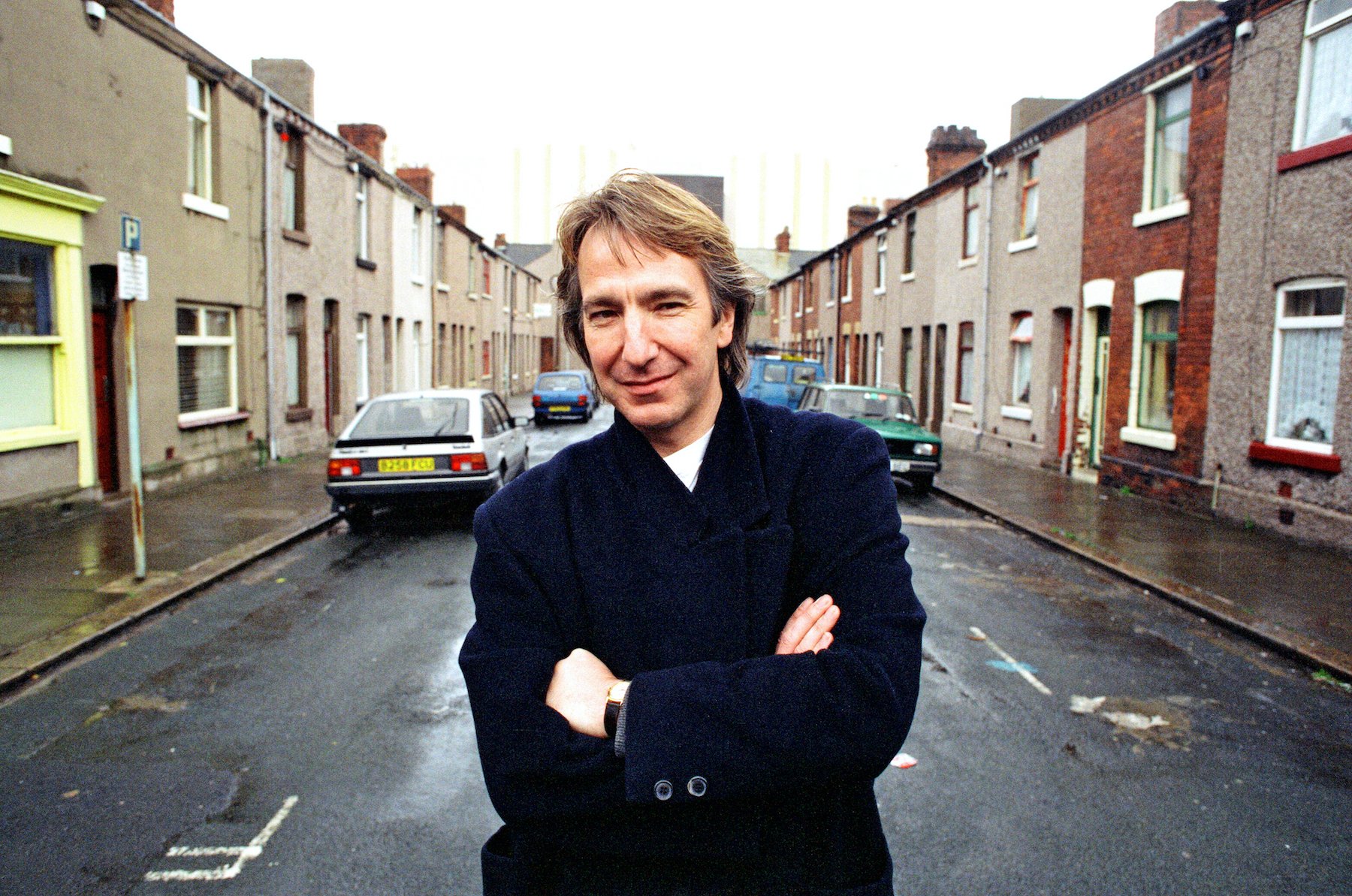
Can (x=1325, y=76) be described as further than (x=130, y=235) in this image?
Yes

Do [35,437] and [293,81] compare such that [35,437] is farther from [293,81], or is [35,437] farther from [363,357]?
[363,357]

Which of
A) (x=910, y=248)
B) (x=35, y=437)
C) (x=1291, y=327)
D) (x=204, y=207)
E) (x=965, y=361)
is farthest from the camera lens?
(x=910, y=248)

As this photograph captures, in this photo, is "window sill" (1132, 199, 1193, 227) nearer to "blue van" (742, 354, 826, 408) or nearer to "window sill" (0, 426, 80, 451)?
"blue van" (742, 354, 826, 408)

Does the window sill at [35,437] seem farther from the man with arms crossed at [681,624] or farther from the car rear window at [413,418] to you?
the man with arms crossed at [681,624]

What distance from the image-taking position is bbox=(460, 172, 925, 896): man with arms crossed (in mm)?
1520

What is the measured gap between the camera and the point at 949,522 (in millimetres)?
12195

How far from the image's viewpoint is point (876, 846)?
1653mm

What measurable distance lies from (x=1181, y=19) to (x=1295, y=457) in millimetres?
8022

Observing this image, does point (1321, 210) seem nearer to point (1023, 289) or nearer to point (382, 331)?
point (1023, 289)

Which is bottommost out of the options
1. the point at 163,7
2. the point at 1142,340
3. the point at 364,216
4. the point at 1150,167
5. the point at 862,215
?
the point at 1142,340

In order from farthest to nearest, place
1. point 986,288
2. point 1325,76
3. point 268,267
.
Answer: point 986,288
point 268,267
point 1325,76

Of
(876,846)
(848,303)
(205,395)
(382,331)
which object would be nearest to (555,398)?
(382,331)

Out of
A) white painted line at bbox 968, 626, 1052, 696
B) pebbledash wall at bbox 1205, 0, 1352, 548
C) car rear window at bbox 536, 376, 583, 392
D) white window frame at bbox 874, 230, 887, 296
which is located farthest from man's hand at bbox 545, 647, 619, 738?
white window frame at bbox 874, 230, 887, 296

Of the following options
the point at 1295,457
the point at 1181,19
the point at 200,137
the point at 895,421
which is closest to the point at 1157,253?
the point at 1181,19
